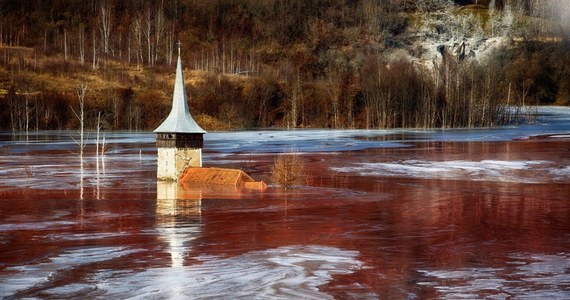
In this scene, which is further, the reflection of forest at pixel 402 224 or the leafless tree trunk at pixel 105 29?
the leafless tree trunk at pixel 105 29

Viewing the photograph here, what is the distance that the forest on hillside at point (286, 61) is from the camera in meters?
86.1

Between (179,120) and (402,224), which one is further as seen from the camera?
(179,120)

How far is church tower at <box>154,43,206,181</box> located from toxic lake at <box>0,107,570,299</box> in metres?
0.88

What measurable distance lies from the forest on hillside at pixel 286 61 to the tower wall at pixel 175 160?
159 feet

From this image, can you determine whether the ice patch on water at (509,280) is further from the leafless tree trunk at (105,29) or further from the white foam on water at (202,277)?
the leafless tree trunk at (105,29)

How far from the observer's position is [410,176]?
33.7 m

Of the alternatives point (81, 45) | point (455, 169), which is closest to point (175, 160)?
point (455, 169)

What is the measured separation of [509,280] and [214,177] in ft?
53.6

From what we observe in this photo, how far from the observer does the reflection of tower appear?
18125 millimetres

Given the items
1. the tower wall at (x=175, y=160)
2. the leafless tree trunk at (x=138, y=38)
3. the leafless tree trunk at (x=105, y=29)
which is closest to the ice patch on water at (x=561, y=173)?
the tower wall at (x=175, y=160)

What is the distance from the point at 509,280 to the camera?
15.0m

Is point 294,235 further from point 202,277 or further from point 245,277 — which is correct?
point 202,277

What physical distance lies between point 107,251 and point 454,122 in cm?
7081

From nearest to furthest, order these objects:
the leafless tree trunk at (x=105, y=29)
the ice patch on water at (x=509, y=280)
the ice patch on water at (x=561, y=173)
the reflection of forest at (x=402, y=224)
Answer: the ice patch on water at (x=509, y=280) < the reflection of forest at (x=402, y=224) < the ice patch on water at (x=561, y=173) < the leafless tree trunk at (x=105, y=29)
